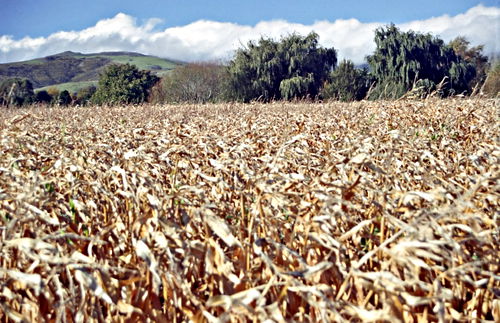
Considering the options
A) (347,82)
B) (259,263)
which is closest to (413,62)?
(347,82)

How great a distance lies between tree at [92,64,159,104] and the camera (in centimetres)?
3772

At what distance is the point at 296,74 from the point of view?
4069 cm

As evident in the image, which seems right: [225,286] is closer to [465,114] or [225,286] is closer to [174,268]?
[174,268]

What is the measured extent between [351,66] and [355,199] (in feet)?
127

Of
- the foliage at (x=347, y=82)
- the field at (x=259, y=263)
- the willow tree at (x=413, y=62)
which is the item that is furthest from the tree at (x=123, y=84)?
the field at (x=259, y=263)

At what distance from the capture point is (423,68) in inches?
1623

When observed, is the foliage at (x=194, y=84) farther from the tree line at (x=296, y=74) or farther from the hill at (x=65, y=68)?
the hill at (x=65, y=68)

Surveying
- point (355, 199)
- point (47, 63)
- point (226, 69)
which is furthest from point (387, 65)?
point (47, 63)

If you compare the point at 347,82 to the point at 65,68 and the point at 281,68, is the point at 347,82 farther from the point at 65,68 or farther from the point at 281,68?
the point at 65,68

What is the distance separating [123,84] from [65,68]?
140 metres

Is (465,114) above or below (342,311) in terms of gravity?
above

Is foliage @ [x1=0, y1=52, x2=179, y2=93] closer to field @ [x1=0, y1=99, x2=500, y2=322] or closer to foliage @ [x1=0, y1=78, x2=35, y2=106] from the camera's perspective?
foliage @ [x1=0, y1=78, x2=35, y2=106]

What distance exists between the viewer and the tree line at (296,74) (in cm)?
3794

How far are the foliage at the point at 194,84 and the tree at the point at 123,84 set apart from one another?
4.04 feet
